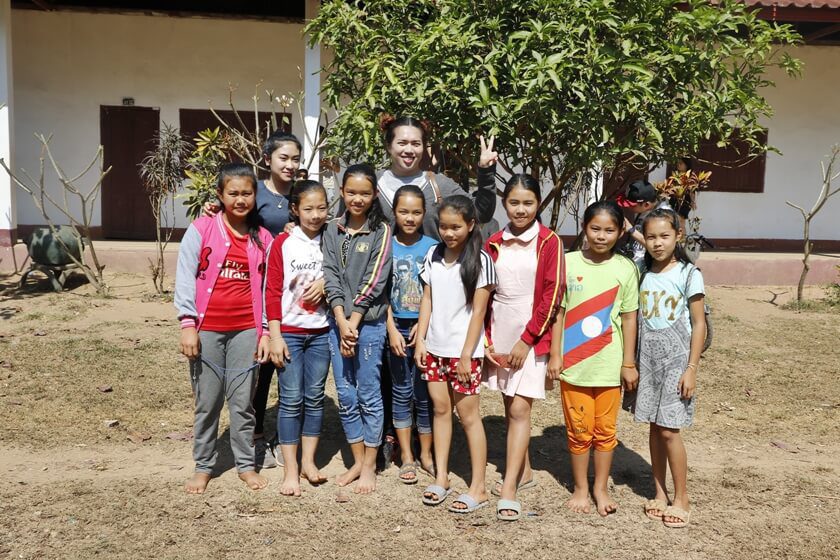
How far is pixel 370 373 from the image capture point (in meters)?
3.66

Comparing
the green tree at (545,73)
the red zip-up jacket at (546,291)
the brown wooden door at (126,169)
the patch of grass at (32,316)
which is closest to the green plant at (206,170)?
the green tree at (545,73)

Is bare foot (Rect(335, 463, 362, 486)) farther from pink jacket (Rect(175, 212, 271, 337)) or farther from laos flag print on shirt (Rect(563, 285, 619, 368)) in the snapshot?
laos flag print on shirt (Rect(563, 285, 619, 368))

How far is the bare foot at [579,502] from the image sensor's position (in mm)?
3533

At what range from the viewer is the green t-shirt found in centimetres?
343

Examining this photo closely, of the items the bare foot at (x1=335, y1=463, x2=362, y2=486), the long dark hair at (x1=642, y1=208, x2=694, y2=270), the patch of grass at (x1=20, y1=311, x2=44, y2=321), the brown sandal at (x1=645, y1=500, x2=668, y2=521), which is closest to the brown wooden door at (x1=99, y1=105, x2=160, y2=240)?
the patch of grass at (x1=20, y1=311, x2=44, y2=321)

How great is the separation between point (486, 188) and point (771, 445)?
96.3 inches

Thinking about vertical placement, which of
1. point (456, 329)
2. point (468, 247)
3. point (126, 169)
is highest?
point (126, 169)

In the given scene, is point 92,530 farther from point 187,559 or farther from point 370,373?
point 370,373

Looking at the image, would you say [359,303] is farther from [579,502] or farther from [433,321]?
[579,502]

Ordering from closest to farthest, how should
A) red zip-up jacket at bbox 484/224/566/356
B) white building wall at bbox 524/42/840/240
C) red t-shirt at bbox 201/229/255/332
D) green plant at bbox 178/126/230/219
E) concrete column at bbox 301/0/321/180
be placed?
1. red zip-up jacket at bbox 484/224/566/356
2. red t-shirt at bbox 201/229/255/332
3. green plant at bbox 178/126/230/219
4. concrete column at bbox 301/0/321/180
5. white building wall at bbox 524/42/840/240

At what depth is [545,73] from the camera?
360cm

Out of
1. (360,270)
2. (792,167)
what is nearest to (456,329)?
(360,270)

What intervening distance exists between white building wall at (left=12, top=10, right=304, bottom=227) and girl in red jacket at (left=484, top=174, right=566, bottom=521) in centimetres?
725

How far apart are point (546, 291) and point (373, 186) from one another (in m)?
0.94
